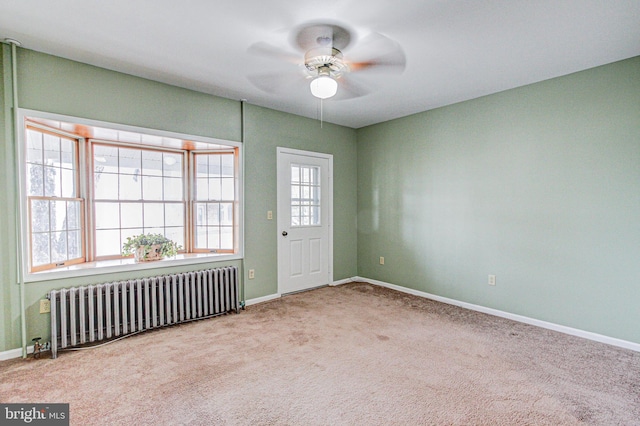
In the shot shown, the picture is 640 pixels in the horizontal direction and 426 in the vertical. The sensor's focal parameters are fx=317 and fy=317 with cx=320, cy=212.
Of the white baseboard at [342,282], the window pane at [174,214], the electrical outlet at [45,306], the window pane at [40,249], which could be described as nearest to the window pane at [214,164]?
the window pane at [174,214]

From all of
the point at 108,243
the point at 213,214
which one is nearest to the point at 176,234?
the point at 213,214

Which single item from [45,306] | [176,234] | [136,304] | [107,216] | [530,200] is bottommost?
[136,304]

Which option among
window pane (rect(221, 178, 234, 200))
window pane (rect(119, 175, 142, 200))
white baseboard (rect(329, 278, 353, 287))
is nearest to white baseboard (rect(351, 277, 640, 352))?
white baseboard (rect(329, 278, 353, 287))

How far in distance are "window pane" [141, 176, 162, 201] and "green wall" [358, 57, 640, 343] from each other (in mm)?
3243

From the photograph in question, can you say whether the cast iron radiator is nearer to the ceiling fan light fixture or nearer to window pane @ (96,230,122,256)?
window pane @ (96,230,122,256)

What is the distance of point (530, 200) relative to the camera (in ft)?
11.4

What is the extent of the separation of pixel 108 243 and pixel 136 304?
853 millimetres

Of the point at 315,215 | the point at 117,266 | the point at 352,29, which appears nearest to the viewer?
the point at 352,29

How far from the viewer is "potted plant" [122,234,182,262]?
347cm

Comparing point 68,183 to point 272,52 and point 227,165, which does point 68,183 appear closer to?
point 227,165

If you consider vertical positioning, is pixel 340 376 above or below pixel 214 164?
below

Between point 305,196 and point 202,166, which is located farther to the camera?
point 305,196

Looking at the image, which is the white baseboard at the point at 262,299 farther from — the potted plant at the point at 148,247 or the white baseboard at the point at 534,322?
the white baseboard at the point at 534,322

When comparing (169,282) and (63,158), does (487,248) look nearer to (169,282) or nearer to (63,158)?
(169,282)
